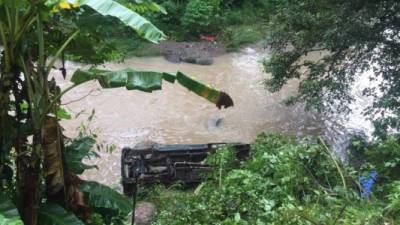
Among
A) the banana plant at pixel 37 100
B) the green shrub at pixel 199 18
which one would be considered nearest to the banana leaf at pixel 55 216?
the banana plant at pixel 37 100

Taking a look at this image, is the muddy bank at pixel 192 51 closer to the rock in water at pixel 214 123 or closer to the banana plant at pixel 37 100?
the rock in water at pixel 214 123

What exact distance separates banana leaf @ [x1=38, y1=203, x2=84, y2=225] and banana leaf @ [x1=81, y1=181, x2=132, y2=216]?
323mm

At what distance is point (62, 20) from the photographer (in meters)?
4.43

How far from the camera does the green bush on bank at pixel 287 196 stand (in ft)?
12.8

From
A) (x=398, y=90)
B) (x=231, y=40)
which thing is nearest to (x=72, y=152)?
(x=398, y=90)

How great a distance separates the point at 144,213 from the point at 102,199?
175 centimetres

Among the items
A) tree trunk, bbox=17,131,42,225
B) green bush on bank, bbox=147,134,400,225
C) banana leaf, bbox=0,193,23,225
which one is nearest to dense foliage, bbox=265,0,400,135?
green bush on bank, bbox=147,134,400,225

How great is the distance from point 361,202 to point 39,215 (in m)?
2.52

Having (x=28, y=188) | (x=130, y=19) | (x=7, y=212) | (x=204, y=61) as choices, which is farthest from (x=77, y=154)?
(x=204, y=61)

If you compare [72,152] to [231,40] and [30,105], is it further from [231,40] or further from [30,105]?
[231,40]

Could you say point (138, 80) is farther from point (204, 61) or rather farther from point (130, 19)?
point (204, 61)

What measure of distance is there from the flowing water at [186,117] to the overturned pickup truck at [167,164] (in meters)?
1.49

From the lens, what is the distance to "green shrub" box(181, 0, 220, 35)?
15305 mm

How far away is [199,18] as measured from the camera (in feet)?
50.4
